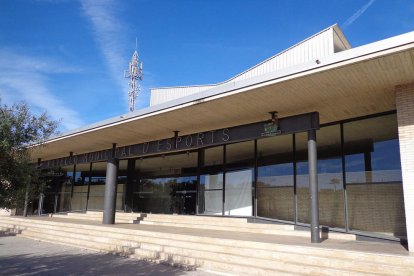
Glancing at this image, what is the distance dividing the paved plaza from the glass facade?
4766 mm

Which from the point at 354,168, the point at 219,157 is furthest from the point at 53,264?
the point at 354,168

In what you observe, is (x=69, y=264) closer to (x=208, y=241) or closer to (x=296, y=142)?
(x=208, y=241)

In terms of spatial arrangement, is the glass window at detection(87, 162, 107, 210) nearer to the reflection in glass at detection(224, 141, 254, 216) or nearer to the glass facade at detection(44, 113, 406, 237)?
the glass facade at detection(44, 113, 406, 237)

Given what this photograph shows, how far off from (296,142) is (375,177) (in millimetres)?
2828

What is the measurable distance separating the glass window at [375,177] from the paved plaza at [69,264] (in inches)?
190

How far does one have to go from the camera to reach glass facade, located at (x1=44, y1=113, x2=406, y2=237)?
32.4 ft

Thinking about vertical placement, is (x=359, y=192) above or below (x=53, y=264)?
above

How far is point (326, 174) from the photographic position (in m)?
11.1

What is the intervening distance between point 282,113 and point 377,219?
3770 mm

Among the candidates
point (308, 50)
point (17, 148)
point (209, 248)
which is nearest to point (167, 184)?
Answer: point (209, 248)

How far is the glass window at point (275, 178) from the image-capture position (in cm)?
1202

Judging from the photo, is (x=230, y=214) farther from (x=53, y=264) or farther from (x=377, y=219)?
(x=53, y=264)

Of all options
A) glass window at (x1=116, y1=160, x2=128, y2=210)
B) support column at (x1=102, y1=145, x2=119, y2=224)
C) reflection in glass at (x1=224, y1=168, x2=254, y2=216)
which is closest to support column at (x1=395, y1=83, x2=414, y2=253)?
reflection in glass at (x1=224, y1=168, x2=254, y2=216)

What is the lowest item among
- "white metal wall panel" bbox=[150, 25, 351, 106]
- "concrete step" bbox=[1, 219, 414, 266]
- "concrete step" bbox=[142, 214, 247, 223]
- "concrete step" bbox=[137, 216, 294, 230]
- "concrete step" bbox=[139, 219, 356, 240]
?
"concrete step" bbox=[1, 219, 414, 266]
